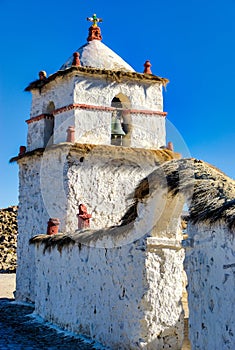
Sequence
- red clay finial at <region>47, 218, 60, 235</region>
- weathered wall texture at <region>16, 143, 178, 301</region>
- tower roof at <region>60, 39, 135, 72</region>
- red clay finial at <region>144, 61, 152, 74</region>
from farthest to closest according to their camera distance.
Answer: red clay finial at <region>144, 61, 152, 74</region> → tower roof at <region>60, 39, 135, 72</region> → weathered wall texture at <region>16, 143, 178, 301</region> → red clay finial at <region>47, 218, 60, 235</region>

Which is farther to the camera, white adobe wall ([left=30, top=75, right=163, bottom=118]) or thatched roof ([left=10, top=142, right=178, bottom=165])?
white adobe wall ([left=30, top=75, right=163, bottom=118])

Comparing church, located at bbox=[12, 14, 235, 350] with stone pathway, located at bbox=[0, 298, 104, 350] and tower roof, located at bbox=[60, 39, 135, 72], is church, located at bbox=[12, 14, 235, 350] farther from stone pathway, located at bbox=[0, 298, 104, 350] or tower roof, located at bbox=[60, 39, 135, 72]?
stone pathway, located at bbox=[0, 298, 104, 350]

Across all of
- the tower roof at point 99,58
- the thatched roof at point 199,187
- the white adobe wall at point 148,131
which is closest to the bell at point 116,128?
the white adobe wall at point 148,131

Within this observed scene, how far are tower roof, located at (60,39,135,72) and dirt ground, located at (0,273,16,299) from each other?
8.21m

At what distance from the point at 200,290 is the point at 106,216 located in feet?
25.2

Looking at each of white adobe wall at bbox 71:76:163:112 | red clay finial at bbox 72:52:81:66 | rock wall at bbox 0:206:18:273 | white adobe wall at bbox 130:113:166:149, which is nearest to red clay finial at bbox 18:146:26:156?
white adobe wall at bbox 71:76:163:112

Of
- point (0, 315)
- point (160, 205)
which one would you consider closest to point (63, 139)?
point (0, 315)

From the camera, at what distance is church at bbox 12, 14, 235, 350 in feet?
24.4

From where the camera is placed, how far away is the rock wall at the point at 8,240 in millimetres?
27669

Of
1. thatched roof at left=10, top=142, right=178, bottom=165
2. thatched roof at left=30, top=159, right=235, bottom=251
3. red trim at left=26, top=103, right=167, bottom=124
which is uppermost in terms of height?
red trim at left=26, top=103, right=167, bottom=124

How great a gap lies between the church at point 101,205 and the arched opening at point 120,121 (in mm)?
29

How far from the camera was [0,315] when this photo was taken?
41.4ft

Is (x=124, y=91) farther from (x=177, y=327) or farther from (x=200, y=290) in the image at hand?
(x=200, y=290)

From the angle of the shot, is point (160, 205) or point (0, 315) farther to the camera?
point (0, 315)
